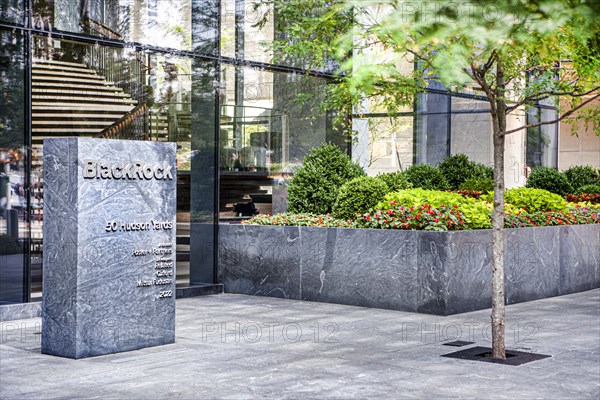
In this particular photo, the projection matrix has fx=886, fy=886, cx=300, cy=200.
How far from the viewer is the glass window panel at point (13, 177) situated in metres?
12.4

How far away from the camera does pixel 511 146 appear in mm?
24984

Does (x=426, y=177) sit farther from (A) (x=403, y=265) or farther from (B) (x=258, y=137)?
(A) (x=403, y=265)

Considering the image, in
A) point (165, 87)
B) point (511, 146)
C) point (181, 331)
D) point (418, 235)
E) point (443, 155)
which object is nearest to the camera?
point (181, 331)

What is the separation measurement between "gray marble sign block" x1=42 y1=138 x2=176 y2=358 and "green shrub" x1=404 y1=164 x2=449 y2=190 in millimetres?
10113

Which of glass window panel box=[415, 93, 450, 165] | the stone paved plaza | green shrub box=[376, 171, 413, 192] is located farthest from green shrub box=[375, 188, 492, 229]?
glass window panel box=[415, 93, 450, 165]

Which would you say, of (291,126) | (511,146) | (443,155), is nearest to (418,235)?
(291,126)

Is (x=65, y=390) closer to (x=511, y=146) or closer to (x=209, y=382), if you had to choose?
(x=209, y=382)

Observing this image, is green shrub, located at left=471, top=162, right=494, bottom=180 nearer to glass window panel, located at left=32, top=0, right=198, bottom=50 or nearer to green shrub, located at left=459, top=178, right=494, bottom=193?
green shrub, located at left=459, top=178, right=494, bottom=193

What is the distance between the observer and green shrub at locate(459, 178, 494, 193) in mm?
19828

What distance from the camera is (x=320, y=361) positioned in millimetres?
9031

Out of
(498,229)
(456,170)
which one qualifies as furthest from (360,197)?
(456,170)

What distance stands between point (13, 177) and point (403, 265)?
570cm

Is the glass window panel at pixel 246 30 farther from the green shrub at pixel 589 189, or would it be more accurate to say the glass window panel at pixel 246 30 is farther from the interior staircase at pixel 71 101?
the green shrub at pixel 589 189

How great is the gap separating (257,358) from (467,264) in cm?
467
